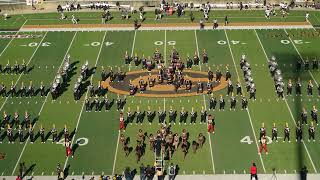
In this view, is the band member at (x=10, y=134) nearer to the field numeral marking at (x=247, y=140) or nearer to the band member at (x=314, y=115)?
the field numeral marking at (x=247, y=140)

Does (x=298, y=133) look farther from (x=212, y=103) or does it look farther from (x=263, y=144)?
(x=212, y=103)

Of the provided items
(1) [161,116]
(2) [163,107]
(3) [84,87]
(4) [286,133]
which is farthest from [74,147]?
(4) [286,133]

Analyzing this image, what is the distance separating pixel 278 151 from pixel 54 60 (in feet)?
73.5

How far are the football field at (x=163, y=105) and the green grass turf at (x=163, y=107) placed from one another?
0.06 meters

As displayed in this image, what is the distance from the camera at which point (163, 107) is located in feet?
142

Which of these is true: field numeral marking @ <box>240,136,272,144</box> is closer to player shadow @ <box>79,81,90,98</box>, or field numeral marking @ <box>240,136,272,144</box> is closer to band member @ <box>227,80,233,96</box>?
band member @ <box>227,80,233,96</box>

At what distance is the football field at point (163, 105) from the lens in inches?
1441

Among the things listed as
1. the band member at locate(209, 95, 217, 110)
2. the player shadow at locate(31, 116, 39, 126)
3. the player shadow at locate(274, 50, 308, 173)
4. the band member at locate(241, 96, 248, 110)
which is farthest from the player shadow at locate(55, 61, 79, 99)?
the player shadow at locate(274, 50, 308, 173)

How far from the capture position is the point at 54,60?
5222cm

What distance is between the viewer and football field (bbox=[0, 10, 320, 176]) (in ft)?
120

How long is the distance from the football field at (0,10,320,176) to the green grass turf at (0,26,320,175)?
0.20ft

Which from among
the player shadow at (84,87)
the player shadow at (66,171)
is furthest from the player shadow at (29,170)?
the player shadow at (84,87)

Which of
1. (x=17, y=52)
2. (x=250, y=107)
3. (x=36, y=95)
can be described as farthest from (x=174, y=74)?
(x=17, y=52)

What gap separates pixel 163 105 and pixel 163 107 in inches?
13.3
